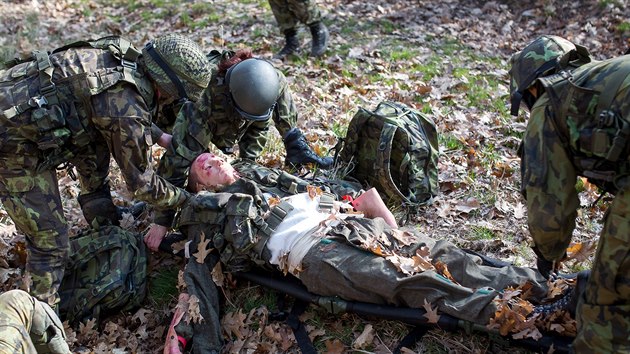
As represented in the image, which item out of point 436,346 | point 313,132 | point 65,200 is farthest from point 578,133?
point 65,200

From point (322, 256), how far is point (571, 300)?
158cm

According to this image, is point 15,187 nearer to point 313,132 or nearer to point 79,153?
point 79,153

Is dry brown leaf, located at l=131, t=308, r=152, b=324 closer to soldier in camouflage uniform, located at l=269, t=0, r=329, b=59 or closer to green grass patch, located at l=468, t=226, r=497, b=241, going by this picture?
green grass patch, located at l=468, t=226, r=497, b=241

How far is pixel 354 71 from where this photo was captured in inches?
343

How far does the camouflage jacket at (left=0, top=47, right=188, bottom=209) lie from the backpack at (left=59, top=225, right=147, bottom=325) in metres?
0.65

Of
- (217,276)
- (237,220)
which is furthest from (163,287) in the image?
(237,220)

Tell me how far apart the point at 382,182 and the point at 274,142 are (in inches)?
64.1

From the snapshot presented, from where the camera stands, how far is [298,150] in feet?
20.7

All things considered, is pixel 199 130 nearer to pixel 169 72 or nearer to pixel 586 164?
pixel 169 72

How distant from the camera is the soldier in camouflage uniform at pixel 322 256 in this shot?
4.06 meters

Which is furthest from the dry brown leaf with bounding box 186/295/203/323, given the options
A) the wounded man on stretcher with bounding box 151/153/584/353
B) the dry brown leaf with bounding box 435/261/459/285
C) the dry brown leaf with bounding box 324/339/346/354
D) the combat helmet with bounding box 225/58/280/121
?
the dry brown leaf with bounding box 435/261/459/285

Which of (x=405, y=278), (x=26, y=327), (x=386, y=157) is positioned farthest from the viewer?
(x=386, y=157)

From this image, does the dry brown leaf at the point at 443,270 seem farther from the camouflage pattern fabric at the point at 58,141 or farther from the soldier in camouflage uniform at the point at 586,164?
the camouflage pattern fabric at the point at 58,141

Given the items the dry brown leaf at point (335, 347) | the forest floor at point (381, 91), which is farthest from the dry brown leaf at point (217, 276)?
the dry brown leaf at point (335, 347)
